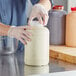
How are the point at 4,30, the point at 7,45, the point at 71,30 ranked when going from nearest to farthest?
the point at 4,30 → the point at 7,45 → the point at 71,30

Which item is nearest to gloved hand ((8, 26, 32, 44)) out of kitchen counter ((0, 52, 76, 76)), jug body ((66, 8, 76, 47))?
kitchen counter ((0, 52, 76, 76))

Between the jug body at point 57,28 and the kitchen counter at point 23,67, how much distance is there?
13.1 inches

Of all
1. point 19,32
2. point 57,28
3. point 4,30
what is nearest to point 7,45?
point 4,30

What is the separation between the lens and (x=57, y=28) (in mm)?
1636

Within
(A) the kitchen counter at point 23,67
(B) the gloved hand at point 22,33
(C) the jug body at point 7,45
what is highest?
(B) the gloved hand at point 22,33

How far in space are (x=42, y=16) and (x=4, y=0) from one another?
355 mm

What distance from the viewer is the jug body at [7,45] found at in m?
1.36

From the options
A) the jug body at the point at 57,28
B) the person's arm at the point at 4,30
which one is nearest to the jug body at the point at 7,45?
the person's arm at the point at 4,30

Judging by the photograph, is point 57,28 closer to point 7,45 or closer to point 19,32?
point 7,45

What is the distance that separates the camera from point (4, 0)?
1592 mm

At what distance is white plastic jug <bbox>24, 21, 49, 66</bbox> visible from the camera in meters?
1.09

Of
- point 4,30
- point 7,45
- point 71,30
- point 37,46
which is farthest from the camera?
point 71,30

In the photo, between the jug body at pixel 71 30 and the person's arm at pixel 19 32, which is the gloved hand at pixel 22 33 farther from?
the jug body at pixel 71 30

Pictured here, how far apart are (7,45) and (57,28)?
41 cm
